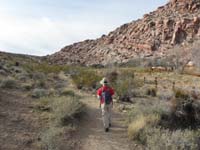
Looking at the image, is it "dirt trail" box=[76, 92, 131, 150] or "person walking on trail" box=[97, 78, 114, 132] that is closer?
"dirt trail" box=[76, 92, 131, 150]

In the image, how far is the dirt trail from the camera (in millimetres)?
13453

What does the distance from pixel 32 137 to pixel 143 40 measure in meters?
119

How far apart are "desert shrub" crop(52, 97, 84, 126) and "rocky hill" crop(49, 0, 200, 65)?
312ft

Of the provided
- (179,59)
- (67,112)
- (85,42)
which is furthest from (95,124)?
(85,42)

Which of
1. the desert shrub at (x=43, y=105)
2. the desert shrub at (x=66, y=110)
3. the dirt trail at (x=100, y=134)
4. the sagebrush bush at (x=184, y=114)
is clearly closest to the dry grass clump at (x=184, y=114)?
the sagebrush bush at (x=184, y=114)

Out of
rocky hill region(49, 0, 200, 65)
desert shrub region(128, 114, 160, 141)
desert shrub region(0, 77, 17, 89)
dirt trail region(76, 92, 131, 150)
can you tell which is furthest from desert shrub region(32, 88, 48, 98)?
rocky hill region(49, 0, 200, 65)

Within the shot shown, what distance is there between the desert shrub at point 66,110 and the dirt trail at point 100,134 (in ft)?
1.48

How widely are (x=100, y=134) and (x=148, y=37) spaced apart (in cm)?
11824

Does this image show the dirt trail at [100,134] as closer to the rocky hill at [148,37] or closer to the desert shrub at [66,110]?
the desert shrub at [66,110]

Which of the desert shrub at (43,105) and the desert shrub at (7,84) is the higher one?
the desert shrub at (7,84)

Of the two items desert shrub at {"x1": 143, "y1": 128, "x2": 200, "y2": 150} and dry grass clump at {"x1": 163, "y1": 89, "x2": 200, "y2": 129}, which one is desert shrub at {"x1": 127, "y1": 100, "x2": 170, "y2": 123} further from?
desert shrub at {"x1": 143, "y1": 128, "x2": 200, "y2": 150}

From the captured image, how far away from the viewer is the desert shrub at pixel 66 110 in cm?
1509

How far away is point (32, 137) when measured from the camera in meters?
13.3

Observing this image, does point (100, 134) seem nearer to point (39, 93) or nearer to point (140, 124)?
point (140, 124)
